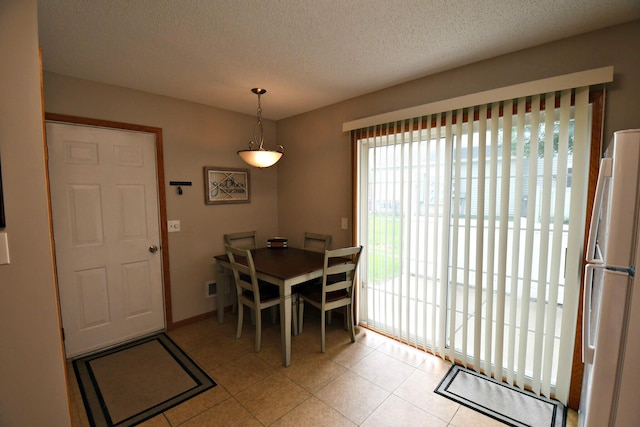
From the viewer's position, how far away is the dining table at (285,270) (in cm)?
242

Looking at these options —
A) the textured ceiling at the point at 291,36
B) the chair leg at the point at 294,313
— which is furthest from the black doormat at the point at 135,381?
the textured ceiling at the point at 291,36

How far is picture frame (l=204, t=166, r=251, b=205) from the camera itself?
331cm

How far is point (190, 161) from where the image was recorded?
3.17 m

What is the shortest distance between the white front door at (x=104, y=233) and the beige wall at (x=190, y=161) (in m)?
0.16

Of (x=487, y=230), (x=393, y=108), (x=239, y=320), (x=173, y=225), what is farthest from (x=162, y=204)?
(x=487, y=230)

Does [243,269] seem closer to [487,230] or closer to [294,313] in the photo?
[294,313]

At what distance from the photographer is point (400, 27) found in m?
1.75

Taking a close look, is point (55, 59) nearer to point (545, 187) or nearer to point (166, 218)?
point (166, 218)

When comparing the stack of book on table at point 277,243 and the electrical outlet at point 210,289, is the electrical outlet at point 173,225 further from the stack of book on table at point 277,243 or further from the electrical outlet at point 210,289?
the stack of book on table at point 277,243

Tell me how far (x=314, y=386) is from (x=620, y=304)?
1.90 meters

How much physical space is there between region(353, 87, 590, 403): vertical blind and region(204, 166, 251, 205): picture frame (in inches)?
62.7

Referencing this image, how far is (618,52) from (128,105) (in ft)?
12.4

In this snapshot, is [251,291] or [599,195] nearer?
[599,195]

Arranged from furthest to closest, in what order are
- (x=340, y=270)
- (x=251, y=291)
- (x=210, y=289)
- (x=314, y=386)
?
1. (x=210, y=289)
2. (x=251, y=291)
3. (x=340, y=270)
4. (x=314, y=386)
